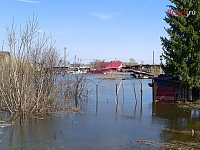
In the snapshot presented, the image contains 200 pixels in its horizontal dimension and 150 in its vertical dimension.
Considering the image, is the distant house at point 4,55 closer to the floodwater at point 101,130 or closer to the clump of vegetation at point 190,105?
the floodwater at point 101,130

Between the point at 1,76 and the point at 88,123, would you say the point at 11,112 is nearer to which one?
the point at 1,76

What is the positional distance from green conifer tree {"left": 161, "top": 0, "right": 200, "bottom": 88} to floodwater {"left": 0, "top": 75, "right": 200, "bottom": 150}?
3389 mm

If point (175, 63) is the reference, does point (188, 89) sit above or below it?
below

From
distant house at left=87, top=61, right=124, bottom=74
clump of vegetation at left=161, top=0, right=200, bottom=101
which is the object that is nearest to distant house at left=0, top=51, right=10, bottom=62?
clump of vegetation at left=161, top=0, right=200, bottom=101

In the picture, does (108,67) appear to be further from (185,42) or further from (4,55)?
(4,55)

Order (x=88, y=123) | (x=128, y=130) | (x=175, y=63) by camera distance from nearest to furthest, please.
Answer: (x=128, y=130) < (x=88, y=123) < (x=175, y=63)

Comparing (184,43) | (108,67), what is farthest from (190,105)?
(108,67)

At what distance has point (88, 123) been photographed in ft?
44.8

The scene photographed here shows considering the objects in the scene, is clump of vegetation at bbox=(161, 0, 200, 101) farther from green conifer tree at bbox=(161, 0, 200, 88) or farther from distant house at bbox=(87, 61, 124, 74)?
distant house at bbox=(87, 61, 124, 74)

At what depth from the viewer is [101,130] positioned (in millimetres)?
12164

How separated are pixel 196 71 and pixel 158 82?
3144 mm

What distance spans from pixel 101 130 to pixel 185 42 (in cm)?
1023

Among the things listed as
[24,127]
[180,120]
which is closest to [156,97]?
[180,120]

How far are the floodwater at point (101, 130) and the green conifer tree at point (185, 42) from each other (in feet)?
11.1
